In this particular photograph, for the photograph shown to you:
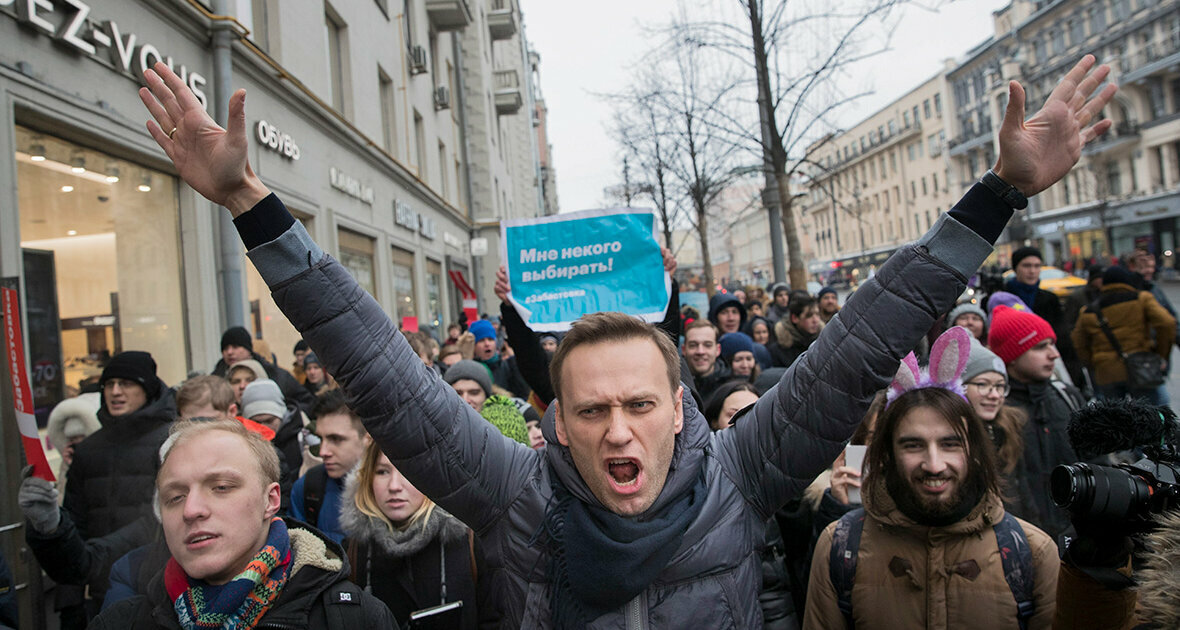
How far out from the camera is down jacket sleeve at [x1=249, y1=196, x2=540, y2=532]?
65.7 inches

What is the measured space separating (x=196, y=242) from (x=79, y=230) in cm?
146

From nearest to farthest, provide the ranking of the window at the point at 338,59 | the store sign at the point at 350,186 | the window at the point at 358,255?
1. the store sign at the point at 350,186
2. the window at the point at 358,255
3. the window at the point at 338,59

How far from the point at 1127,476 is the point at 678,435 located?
95 centimetres

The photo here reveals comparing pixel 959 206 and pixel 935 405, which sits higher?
pixel 959 206

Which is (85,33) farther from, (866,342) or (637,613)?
(866,342)

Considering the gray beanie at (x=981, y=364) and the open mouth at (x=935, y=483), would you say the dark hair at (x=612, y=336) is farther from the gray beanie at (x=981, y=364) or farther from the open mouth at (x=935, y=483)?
the gray beanie at (x=981, y=364)

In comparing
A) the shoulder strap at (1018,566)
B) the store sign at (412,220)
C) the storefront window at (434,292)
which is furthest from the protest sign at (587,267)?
the storefront window at (434,292)

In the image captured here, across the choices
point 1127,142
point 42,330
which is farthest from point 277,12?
point 1127,142

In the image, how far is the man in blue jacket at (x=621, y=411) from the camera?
1.67 metres

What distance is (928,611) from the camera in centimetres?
234

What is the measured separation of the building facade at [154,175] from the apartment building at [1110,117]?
35.7m

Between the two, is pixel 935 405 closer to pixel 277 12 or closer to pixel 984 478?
pixel 984 478

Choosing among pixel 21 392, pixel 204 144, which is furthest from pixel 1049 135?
pixel 21 392

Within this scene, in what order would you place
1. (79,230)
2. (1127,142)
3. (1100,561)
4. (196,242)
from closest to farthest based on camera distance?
(1100,561), (79,230), (196,242), (1127,142)
